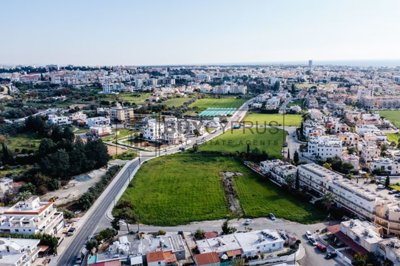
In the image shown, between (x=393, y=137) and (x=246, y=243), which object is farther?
(x=393, y=137)

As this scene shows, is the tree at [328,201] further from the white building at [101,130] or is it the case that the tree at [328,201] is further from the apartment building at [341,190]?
the white building at [101,130]

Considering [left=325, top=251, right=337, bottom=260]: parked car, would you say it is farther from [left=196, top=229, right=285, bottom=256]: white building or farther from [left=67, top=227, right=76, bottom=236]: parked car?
[left=67, top=227, right=76, bottom=236]: parked car

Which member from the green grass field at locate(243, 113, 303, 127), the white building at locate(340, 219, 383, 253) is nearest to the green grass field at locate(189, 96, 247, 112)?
the green grass field at locate(243, 113, 303, 127)

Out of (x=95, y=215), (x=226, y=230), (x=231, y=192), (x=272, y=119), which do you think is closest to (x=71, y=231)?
(x=95, y=215)

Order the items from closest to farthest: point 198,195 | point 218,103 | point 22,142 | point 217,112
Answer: point 198,195, point 22,142, point 217,112, point 218,103

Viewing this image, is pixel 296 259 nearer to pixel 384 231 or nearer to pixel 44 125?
pixel 384 231

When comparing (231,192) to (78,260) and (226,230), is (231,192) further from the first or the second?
(78,260)

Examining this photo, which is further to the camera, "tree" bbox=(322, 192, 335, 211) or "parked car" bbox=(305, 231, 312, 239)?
"tree" bbox=(322, 192, 335, 211)

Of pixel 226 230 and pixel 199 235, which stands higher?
pixel 226 230
